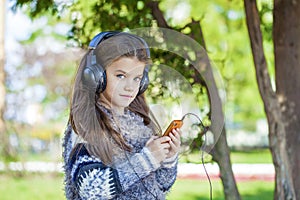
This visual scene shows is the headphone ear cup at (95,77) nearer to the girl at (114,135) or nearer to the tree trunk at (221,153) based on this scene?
the girl at (114,135)

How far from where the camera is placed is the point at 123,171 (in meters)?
2.38

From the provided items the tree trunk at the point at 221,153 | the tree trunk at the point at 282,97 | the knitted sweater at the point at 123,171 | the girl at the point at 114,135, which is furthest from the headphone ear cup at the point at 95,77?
the tree trunk at the point at 282,97

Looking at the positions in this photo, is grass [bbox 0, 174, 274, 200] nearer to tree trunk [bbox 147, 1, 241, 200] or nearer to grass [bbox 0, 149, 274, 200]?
grass [bbox 0, 149, 274, 200]

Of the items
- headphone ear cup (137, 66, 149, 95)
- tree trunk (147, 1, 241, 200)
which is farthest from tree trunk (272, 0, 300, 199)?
headphone ear cup (137, 66, 149, 95)

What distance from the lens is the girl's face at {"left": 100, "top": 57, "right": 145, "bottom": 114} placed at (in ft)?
8.13

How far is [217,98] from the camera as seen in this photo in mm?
2762

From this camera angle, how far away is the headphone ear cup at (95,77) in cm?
244

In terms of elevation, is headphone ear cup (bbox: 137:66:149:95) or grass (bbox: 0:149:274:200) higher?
headphone ear cup (bbox: 137:66:149:95)

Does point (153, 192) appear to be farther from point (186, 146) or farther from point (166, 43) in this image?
point (166, 43)

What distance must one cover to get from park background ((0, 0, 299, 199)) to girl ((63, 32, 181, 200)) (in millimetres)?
433

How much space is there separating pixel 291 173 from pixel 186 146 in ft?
9.54

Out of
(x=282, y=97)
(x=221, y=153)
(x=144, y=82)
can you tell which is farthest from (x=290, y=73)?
(x=144, y=82)

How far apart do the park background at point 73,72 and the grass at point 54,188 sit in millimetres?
17

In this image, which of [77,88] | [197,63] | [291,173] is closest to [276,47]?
[291,173]
